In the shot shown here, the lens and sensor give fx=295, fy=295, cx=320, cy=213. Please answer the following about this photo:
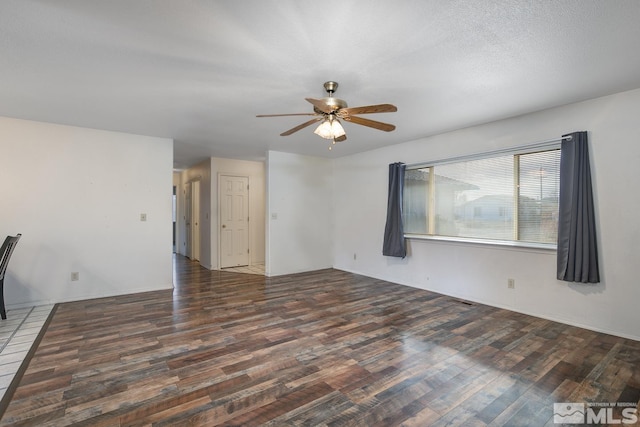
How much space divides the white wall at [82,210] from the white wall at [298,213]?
1.79 metres

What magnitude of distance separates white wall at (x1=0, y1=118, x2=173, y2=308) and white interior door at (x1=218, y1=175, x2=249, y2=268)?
1700 mm

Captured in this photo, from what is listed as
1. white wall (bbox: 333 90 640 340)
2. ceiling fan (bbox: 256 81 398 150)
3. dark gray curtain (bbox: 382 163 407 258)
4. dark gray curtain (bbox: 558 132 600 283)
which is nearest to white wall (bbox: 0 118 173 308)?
ceiling fan (bbox: 256 81 398 150)

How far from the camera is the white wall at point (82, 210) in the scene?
12.4 ft

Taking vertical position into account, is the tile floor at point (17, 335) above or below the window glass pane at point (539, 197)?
below

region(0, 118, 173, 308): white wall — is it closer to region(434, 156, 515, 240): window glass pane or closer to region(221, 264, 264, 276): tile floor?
region(221, 264, 264, 276): tile floor

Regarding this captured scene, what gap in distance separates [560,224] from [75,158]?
6175 millimetres

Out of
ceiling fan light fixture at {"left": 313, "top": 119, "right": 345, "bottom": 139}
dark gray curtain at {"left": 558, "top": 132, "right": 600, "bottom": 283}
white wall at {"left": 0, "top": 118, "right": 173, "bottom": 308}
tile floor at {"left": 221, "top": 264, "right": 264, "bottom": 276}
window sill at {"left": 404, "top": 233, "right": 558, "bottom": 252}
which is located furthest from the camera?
tile floor at {"left": 221, "top": 264, "right": 264, "bottom": 276}

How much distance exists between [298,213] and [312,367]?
12.7 feet

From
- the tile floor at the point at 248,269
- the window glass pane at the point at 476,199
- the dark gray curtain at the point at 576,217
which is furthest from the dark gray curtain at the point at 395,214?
the tile floor at the point at 248,269

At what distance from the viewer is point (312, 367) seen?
2354 millimetres

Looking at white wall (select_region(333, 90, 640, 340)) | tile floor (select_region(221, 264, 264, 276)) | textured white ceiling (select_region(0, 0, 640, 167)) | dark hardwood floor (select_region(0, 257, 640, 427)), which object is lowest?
dark hardwood floor (select_region(0, 257, 640, 427))

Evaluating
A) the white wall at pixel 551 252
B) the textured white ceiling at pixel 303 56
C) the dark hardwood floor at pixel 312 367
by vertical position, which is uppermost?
the textured white ceiling at pixel 303 56

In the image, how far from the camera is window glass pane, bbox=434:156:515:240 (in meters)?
3.89

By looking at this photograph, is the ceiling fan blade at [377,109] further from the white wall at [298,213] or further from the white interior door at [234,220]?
the white interior door at [234,220]
